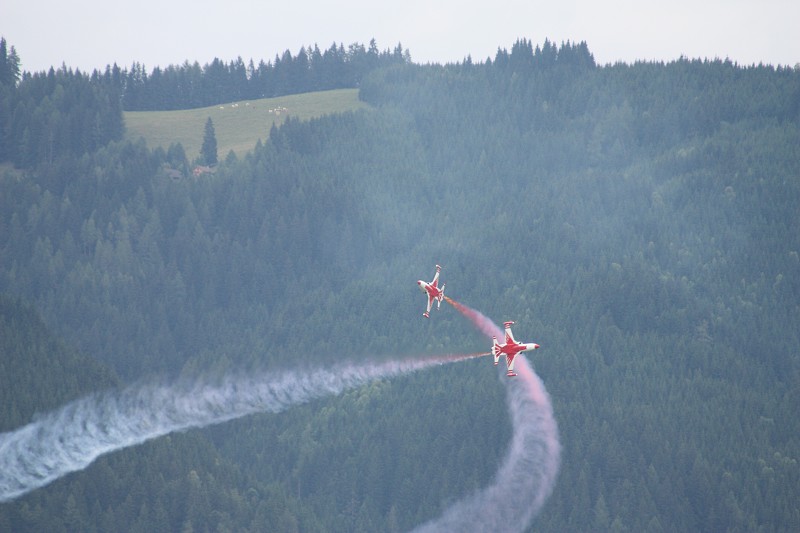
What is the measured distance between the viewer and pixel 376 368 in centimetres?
19012

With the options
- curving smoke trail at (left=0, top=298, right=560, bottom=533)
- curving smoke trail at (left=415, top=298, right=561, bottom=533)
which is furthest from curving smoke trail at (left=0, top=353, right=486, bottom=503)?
curving smoke trail at (left=415, top=298, right=561, bottom=533)

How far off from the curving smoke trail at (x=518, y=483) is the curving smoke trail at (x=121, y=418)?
2049cm

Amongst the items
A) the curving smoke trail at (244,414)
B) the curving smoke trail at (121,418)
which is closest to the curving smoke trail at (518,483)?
the curving smoke trail at (244,414)

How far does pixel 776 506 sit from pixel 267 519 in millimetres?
57712

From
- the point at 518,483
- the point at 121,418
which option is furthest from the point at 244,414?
the point at 518,483

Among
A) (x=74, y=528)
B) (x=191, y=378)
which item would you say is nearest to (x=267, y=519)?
(x=74, y=528)

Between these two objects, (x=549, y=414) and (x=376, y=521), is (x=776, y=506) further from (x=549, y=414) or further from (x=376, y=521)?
(x=376, y=521)

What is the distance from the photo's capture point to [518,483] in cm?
16762

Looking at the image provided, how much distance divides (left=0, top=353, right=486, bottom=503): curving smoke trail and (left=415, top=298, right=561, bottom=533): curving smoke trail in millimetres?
20487

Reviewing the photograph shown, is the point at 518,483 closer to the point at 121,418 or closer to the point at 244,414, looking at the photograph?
the point at 244,414

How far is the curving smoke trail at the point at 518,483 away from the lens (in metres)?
162

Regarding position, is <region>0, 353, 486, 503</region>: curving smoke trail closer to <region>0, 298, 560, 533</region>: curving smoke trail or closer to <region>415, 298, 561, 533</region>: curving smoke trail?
<region>0, 298, 560, 533</region>: curving smoke trail

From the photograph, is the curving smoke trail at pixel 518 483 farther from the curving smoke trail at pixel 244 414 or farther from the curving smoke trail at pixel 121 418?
the curving smoke trail at pixel 121 418

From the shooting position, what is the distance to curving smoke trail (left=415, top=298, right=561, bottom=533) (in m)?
162
